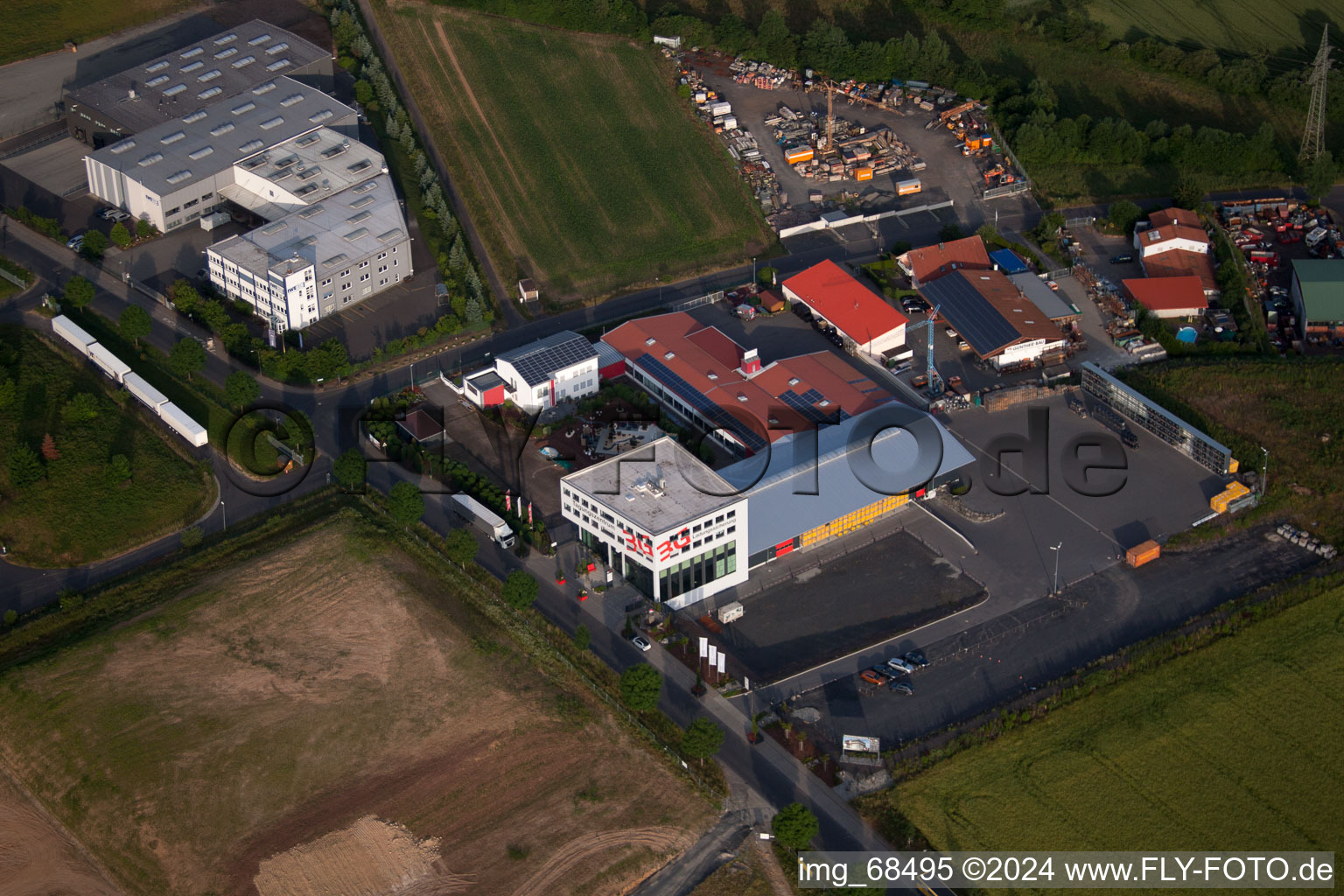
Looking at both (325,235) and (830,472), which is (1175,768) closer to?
(830,472)

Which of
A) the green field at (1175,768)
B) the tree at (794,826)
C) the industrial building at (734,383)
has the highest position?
the industrial building at (734,383)

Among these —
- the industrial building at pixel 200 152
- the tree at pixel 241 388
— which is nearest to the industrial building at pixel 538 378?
the tree at pixel 241 388

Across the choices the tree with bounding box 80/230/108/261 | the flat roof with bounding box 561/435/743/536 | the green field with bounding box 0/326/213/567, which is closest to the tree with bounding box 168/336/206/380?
the green field with bounding box 0/326/213/567

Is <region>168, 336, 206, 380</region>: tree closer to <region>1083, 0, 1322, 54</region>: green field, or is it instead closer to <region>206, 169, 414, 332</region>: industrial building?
<region>206, 169, 414, 332</region>: industrial building

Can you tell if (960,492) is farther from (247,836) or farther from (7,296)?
(7,296)

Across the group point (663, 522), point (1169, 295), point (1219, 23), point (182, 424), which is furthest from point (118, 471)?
point (1219, 23)

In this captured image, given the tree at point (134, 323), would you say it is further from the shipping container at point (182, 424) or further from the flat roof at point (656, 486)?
the flat roof at point (656, 486)
